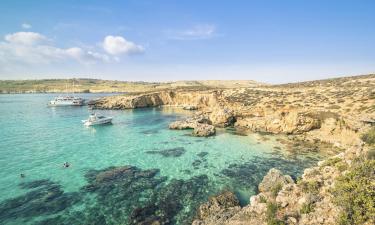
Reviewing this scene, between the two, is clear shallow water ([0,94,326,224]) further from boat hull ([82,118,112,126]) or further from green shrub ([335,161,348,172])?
boat hull ([82,118,112,126])

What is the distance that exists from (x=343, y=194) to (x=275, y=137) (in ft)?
79.6

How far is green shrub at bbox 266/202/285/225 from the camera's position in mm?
10508

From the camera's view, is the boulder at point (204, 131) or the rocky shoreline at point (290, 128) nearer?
the rocky shoreline at point (290, 128)

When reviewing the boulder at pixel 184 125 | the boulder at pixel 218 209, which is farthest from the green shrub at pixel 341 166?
the boulder at pixel 184 125

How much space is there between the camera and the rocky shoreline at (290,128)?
38.1ft

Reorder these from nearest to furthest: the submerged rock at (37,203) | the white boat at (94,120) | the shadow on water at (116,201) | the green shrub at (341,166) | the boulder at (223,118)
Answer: the green shrub at (341,166), the shadow on water at (116,201), the submerged rock at (37,203), the boulder at (223,118), the white boat at (94,120)

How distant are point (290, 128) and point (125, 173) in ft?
83.1

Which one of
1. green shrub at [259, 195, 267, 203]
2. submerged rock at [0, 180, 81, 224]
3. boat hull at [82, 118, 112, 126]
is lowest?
submerged rock at [0, 180, 81, 224]

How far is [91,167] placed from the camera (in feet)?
75.6

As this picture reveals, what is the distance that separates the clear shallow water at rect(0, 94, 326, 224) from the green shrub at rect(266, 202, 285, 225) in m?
4.94

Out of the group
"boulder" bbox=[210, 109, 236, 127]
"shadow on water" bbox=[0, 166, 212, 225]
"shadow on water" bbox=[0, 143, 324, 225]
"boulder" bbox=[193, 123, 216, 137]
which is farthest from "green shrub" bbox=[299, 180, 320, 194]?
"boulder" bbox=[210, 109, 236, 127]

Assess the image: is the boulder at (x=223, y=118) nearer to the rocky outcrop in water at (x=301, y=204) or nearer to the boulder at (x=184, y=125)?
the boulder at (x=184, y=125)

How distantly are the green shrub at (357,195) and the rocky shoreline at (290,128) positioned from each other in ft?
0.95

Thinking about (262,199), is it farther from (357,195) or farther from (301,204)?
(357,195)
